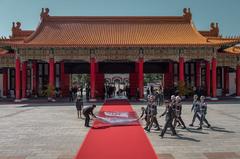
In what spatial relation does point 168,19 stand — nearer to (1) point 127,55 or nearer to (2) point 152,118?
(1) point 127,55

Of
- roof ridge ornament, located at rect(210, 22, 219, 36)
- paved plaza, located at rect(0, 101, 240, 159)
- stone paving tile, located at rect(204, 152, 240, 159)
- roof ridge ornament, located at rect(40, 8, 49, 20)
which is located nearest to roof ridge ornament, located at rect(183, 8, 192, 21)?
roof ridge ornament, located at rect(210, 22, 219, 36)

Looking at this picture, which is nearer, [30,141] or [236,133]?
[30,141]

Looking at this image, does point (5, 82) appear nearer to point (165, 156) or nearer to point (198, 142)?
point (198, 142)

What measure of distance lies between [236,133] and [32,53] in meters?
20.3

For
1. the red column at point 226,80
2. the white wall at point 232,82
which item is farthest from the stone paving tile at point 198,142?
the white wall at point 232,82

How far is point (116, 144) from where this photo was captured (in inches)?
360

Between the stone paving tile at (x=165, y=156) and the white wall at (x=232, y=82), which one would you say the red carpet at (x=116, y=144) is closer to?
the stone paving tile at (x=165, y=156)

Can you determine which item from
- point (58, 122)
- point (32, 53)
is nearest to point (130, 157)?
point (58, 122)

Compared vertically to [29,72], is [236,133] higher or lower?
lower

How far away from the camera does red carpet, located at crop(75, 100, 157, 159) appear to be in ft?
25.7

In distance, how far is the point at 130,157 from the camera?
25.0ft

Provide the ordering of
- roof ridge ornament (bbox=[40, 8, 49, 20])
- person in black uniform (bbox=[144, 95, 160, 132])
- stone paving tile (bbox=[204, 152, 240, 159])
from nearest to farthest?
stone paving tile (bbox=[204, 152, 240, 159]) < person in black uniform (bbox=[144, 95, 160, 132]) < roof ridge ornament (bbox=[40, 8, 49, 20])

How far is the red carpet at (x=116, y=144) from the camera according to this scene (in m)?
7.84

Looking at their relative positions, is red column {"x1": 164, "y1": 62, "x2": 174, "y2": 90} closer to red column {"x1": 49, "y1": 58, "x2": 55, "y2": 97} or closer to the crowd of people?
red column {"x1": 49, "y1": 58, "x2": 55, "y2": 97}
